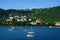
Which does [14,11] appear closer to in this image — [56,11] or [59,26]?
[56,11]

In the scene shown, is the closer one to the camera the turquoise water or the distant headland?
the turquoise water

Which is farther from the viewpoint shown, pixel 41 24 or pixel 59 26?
pixel 59 26

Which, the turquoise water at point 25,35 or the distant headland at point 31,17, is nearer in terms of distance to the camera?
the turquoise water at point 25,35

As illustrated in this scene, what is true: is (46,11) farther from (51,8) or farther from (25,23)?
(25,23)

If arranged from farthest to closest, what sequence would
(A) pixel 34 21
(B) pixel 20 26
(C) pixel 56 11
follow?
(C) pixel 56 11 < (A) pixel 34 21 < (B) pixel 20 26

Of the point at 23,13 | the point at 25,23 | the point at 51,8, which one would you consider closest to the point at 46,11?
the point at 51,8

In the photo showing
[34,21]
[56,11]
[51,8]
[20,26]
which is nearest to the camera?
[20,26]

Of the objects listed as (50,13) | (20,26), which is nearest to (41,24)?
(20,26)

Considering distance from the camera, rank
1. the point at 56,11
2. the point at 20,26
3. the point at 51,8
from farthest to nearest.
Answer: the point at 51,8
the point at 56,11
the point at 20,26

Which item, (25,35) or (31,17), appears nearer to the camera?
(25,35)
